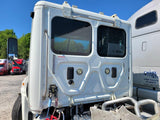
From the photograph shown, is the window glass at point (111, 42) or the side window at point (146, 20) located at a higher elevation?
the side window at point (146, 20)

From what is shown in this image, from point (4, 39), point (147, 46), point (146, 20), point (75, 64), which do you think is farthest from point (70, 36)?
point (4, 39)

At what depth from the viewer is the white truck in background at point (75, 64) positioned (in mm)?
1980

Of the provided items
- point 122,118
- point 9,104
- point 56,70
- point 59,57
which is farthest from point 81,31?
point 9,104

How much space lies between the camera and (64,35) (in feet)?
7.23

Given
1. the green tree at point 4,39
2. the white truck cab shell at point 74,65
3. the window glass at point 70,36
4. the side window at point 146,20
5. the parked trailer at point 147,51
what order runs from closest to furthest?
the white truck cab shell at point 74,65, the window glass at point 70,36, the parked trailer at point 147,51, the side window at point 146,20, the green tree at point 4,39

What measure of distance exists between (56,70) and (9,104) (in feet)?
15.9

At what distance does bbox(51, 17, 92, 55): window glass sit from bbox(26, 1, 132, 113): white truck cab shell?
0.08 feet

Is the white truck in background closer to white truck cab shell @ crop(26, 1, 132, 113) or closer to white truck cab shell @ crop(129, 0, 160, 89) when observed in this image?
white truck cab shell @ crop(26, 1, 132, 113)

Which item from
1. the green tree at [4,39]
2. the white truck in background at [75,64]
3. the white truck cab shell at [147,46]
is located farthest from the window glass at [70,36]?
the green tree at [4,39]

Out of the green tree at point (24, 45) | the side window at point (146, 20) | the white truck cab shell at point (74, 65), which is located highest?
the green tree at point (24, 45)

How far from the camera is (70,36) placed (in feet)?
7.42

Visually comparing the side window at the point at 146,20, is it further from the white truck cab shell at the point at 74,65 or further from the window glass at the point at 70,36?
the window glass at the point at 70,36

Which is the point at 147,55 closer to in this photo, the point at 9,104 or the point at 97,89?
the point at 97,89

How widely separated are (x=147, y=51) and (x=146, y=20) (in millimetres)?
807
